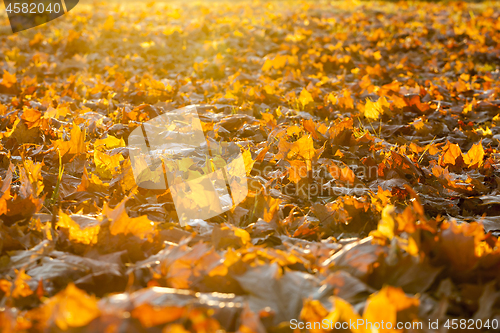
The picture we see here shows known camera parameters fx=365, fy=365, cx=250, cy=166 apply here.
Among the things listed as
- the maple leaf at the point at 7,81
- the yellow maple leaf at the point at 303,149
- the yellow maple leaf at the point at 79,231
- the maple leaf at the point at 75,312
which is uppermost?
the maple leaf at the point at 7,81

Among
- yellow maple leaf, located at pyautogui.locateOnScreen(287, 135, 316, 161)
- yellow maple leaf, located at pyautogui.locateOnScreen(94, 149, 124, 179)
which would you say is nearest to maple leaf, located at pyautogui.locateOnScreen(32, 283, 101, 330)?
yellow maple leaf, located at pyautogui.locateOnScreen(94, 149, 124, 179)

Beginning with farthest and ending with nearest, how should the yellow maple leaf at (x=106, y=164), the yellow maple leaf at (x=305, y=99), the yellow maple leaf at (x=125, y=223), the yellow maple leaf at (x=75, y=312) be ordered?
the yellow maple leaf at (x=305, y=99) < the yellow maple leaf at (x=106, y=164) < the yellow maple leaf at (x=125, y=223) < the yellow maple leaf at (x=75, y=312)

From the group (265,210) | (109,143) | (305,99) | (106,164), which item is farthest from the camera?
(305,99)

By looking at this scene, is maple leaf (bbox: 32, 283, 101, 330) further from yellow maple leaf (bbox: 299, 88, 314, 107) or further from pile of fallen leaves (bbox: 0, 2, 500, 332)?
yellow maple leaf (bbox: 299, 88, 314, 107)

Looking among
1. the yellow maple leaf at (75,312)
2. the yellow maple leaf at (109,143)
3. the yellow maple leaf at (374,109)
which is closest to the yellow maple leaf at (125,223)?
the yellow maple leaf at (75,312)

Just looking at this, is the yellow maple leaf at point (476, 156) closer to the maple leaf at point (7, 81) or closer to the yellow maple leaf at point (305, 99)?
the yellow maple leaf at point (305, 99)

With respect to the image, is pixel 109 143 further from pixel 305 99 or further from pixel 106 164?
pixel 305 99

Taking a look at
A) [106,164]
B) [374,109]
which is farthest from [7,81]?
[374,109]

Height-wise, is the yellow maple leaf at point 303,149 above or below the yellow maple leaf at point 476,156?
above

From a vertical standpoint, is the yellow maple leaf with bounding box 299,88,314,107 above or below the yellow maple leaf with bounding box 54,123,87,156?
below
